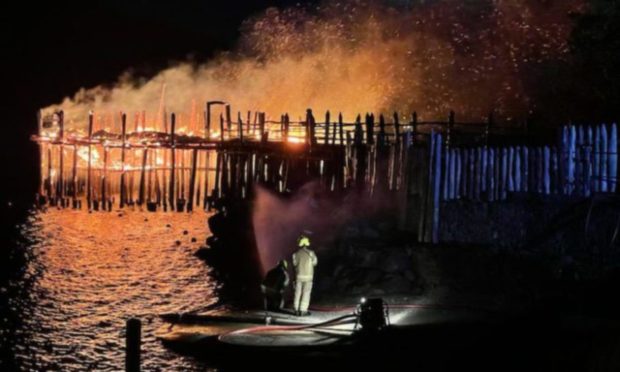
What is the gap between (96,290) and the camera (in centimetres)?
2592

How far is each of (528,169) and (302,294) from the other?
7076 millimetres

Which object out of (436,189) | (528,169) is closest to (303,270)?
(436,189)

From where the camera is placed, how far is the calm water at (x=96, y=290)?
17766 millimetres

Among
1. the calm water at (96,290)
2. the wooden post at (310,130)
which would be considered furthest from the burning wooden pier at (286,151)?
the calm water at (96,290)

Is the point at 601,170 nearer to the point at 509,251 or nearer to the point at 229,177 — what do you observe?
the point at 509,251

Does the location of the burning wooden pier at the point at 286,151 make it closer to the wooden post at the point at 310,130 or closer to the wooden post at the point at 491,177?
the wooden post at the point at 310,130

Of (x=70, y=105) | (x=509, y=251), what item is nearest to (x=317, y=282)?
(x=509, y=251)

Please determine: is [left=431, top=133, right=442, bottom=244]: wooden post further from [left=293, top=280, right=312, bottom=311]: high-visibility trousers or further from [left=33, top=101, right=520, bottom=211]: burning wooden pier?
[left=293, top=280, right=312, bottom=311]: high-visibility trousers

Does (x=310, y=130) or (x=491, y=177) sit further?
(x=310, y=130)

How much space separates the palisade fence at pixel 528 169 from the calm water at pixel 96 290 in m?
8.76

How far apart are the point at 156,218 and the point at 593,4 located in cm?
2993

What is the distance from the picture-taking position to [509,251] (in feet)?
63.9

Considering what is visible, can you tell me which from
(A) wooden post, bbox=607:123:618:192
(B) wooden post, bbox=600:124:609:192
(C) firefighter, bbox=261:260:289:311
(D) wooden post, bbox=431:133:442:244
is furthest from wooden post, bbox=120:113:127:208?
(A) wooden post, bbox=607:123:618:192

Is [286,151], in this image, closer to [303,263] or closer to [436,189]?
[436,189]
